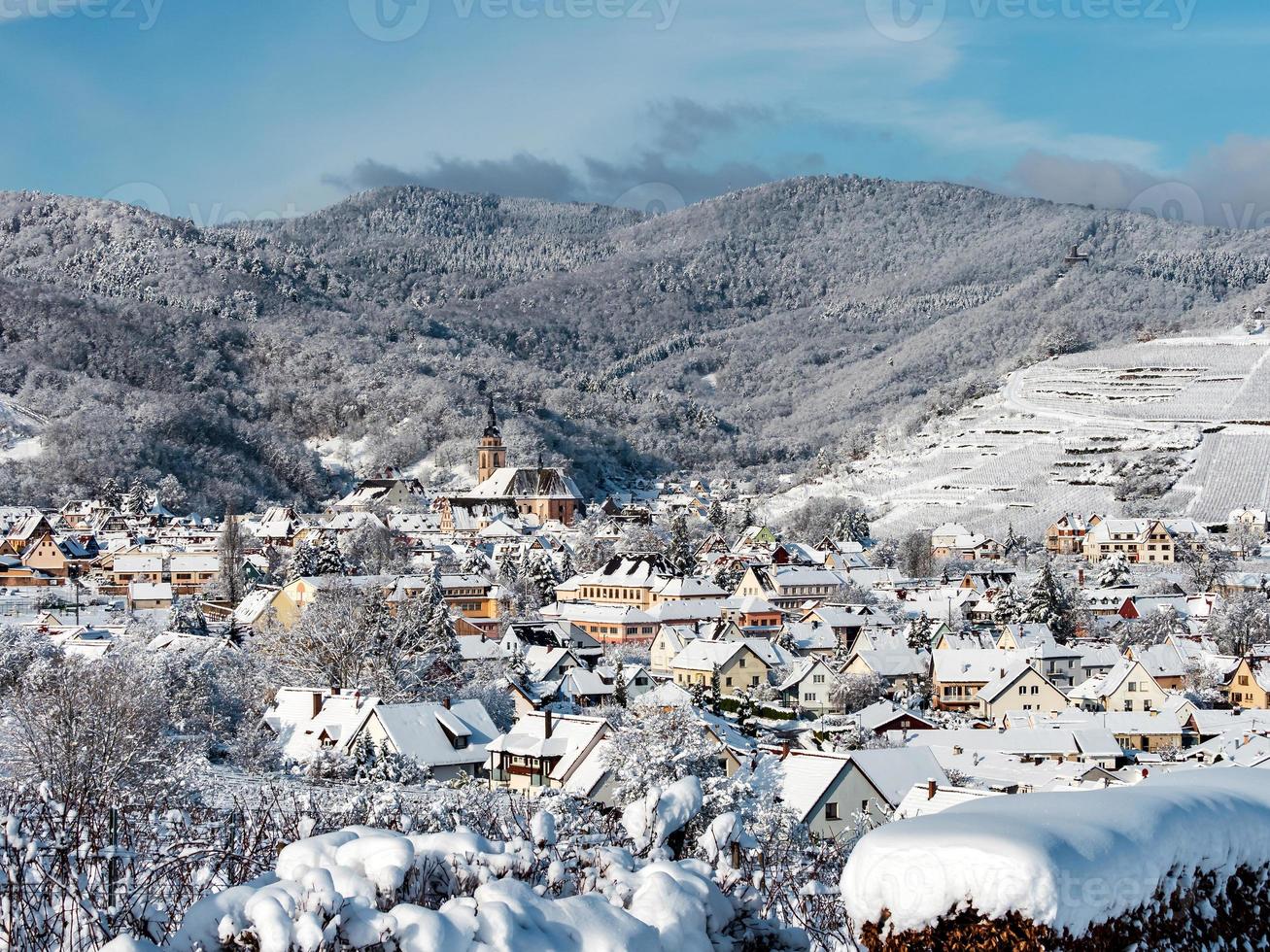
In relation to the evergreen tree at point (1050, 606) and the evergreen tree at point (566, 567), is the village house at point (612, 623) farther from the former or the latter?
the evergreen tree at point (1050, 606)

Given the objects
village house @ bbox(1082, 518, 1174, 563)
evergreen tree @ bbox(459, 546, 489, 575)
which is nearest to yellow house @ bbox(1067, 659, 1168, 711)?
evergreen tree @ bbox(459, 546, 489, 575)

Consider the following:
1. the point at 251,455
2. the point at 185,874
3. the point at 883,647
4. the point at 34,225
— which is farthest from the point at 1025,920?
the point at 34,225

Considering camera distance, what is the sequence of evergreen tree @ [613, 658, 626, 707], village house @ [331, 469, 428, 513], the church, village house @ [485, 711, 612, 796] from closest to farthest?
village house @ [485, 711, 612, 796], evergreen tree @ [613, 658, 626, 707], the church, village house @ [331, 469, 428, 513]

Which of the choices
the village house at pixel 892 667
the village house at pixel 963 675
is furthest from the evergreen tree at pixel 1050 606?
the village house at pixel 963 675

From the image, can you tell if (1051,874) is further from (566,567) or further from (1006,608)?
(566,567)

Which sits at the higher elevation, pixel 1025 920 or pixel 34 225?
pixel 34 225

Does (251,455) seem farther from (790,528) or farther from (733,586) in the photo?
(733,586)

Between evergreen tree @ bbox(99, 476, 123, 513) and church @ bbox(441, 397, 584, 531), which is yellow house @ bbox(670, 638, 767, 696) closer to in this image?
church @ bbox(441, 397, 584, 531)
